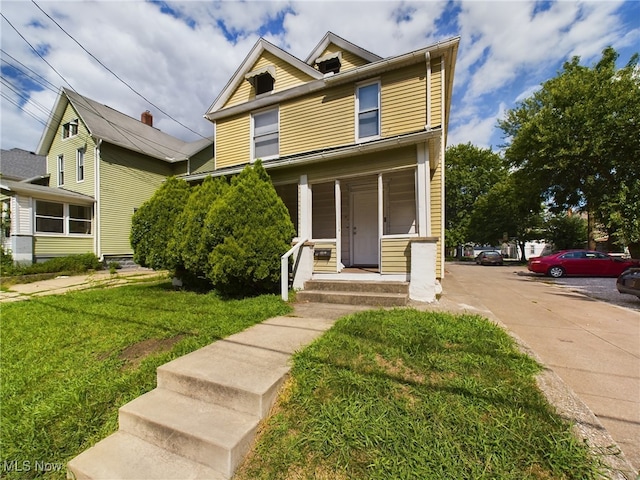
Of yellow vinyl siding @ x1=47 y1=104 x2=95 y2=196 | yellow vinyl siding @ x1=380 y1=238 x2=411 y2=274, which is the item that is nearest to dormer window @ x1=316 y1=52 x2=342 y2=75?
yellow vinyl siding @ x1=380 y1=238 x2=411 y2=274

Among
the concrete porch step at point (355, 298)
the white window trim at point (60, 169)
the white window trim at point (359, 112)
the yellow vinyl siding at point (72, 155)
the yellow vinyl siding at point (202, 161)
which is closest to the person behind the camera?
the concrete porch step at point (355, 298)

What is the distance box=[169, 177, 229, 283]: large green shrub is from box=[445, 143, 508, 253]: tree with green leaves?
31.7m

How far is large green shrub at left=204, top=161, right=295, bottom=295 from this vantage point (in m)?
5.76

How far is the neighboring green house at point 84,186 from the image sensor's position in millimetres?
12113

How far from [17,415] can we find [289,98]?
9.00m

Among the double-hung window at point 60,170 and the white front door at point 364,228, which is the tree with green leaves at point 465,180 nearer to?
the white front door at point 364,228

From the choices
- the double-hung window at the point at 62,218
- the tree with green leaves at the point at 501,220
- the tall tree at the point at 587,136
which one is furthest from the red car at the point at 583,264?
the double-hung window at the point at 62,218

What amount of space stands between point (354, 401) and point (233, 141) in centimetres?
967

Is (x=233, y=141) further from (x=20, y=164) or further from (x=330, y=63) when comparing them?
(x=20, y=164)

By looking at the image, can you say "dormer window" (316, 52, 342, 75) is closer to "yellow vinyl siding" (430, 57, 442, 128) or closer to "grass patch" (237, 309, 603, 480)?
"yellow vinyl siding" (430, 57, 442, 128)

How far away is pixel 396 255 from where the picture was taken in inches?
245

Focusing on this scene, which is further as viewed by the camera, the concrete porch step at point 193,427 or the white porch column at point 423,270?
the white porch column at point 423,270

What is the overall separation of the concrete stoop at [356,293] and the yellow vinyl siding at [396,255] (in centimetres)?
59

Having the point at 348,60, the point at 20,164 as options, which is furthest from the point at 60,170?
the point at 348,60
